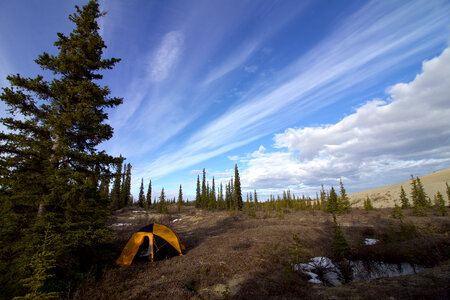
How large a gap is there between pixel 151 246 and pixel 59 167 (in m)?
7.52

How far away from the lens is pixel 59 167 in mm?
9320

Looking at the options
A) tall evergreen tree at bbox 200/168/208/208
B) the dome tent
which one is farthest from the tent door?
tall evergreen tree at bbox 200/168/208/208

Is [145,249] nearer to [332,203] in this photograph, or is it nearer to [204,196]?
[332,203]

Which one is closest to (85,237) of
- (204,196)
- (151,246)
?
(151,246)

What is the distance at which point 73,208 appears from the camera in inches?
337

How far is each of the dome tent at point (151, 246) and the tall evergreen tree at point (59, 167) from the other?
211 cm

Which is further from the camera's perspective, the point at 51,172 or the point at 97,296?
the point at 51,172

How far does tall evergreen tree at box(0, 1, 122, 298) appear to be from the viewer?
7434mm

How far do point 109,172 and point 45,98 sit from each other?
16.6 ft

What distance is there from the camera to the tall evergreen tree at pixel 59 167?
7.43 metres

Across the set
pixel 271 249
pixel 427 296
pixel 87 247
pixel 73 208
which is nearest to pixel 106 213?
pixel 73 208

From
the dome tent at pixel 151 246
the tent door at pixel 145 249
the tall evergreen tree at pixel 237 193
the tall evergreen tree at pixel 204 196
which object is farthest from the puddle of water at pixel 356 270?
the tall evergreen tree at pixel 204 196

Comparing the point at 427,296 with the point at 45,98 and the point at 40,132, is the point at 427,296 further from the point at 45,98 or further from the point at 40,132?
the point at 45,98

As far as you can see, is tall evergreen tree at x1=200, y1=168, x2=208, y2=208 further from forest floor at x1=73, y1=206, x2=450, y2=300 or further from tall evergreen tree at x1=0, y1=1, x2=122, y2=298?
→ tall evergreen tree at x1=0, y1=1, x2=122, y2=298
